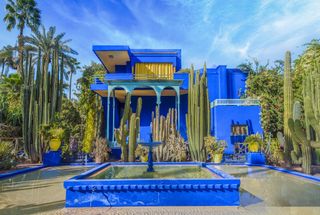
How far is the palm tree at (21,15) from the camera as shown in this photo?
23672 millimetres

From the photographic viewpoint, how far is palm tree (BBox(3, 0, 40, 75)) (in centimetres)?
2367

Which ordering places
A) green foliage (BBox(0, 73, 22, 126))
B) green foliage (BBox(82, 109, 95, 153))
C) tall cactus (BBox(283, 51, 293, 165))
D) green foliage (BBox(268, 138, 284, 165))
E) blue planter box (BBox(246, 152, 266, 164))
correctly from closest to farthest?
tall cactus (BBox(283, 51, 293, 165))
green foliage (BBox(268, 138, 284, 165))
blue planter box (BBox(246, 152, 266, 164))
green foliage (BBox(82, 109, 95, 153))
green foliage (BBox(0, 73, 22, 126))

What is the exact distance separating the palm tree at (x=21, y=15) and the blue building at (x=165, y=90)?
1056 centimetres

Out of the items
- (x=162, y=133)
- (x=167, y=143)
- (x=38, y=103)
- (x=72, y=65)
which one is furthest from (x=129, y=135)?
(x=72, y=65)

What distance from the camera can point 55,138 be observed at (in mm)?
12383

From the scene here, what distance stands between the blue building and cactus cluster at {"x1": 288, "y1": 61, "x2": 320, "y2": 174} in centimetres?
545

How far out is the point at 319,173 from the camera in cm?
897

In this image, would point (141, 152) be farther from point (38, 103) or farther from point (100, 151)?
point (38, 103)

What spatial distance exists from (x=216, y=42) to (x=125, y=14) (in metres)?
6.72

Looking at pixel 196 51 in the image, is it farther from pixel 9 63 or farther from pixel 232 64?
pixel 9 63

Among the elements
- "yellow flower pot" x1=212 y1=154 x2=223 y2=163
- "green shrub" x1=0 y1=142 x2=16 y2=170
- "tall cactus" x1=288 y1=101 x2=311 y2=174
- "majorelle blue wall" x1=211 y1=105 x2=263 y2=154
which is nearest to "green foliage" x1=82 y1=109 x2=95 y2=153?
"green shrub" x1=0 y1=142 x2=16 y2=170

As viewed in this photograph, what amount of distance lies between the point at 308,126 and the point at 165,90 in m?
9.29

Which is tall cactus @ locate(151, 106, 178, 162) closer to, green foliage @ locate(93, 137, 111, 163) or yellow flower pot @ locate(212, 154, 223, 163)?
yellow flower pot @ locate(212, 154, 223, 163)

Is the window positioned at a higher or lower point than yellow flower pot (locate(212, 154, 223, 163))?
higher
